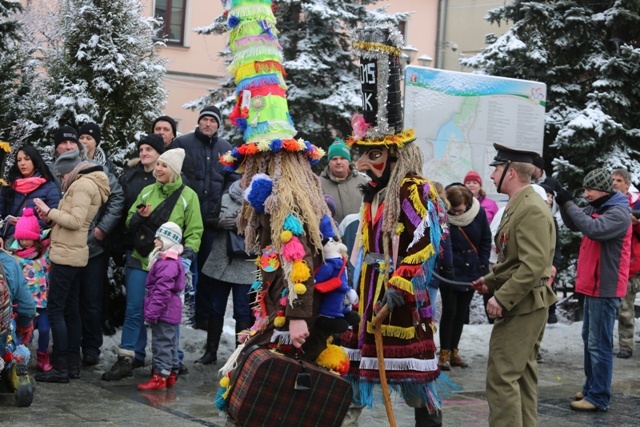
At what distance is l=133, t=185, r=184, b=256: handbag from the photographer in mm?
9258

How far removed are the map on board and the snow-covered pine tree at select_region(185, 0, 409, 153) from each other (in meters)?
4.88

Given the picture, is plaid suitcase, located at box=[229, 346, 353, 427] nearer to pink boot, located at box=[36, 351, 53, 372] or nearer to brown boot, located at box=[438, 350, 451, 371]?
pink boot, located at box=[36, 351, 53, 372]

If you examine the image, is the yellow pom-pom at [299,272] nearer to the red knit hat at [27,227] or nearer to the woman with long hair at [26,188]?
the red knit hat at [27,227]

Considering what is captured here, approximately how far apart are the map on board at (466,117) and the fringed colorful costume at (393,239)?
225 inches

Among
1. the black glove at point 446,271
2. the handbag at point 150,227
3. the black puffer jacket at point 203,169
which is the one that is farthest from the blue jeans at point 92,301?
the black glove at point 446,271

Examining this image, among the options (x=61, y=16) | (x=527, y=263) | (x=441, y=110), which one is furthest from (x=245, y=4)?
(x=441, y=110)

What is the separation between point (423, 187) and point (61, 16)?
6495 millimetres

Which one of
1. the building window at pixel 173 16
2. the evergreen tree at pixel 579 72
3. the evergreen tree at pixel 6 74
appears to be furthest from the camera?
the building window at pixel 173 16

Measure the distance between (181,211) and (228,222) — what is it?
2.26 ft

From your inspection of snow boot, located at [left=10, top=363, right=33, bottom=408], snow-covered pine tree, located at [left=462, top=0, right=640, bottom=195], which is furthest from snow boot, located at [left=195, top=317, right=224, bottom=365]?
snow-covered pine tree, located at [left=462, top=0, right=640, bottom=195]

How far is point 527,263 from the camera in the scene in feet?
20.8

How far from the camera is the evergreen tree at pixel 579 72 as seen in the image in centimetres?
1520

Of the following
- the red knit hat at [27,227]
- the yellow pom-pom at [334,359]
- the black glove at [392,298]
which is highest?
the red knit hat at [27,227]

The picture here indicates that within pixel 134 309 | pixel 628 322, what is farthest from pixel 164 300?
pixel 628 322
